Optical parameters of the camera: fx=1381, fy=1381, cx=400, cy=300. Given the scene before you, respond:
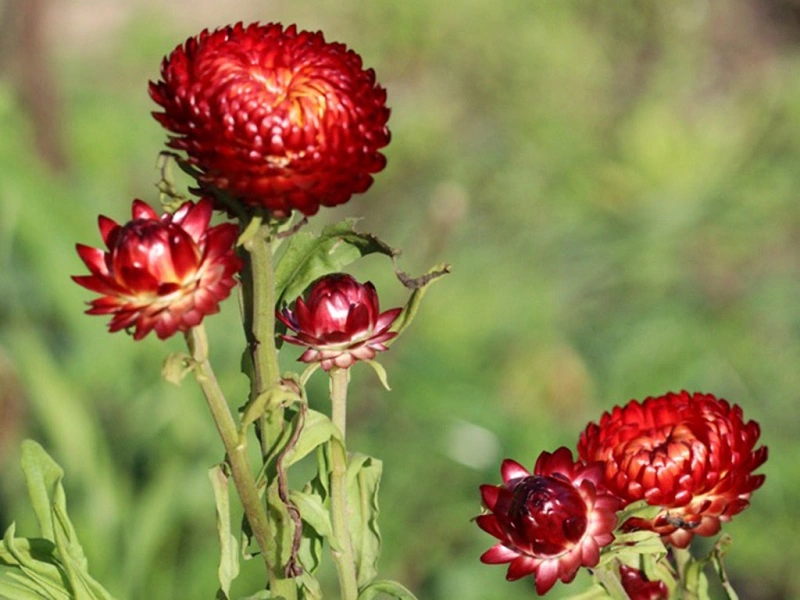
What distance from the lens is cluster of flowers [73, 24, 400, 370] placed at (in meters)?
0.79

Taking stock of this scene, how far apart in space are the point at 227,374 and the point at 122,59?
7.52 feet

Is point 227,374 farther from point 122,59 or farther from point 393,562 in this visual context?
point 122,59

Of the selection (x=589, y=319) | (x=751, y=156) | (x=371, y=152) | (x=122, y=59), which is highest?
(x=122, y=59)

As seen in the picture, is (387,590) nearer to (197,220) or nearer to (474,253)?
(197,220)

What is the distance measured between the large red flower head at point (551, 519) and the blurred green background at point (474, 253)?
39.0 inches

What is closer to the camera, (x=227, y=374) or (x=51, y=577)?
(x=51, y=577)

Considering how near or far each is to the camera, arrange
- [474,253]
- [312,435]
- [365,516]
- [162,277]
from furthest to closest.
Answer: [474,253] → [365,516] → [312,435] → [162,277]

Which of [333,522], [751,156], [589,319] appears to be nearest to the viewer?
[333,522]

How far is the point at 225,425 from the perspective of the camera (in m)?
0.84

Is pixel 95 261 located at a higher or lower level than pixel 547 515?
higher

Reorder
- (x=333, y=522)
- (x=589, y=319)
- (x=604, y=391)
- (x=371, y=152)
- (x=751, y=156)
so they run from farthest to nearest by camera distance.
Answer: (x=751, y=156) < (x=589, y=319) < (x=604, y=391) < (x=333, y=522) < (x=371, y=152)

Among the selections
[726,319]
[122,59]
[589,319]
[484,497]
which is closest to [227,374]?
[589,319]

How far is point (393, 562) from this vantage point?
2.53 meters

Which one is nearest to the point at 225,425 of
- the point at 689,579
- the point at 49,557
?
the point at 49,557
